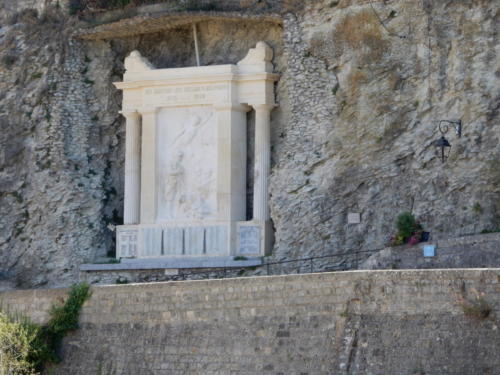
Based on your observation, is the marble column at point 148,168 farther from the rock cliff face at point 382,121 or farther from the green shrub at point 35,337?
the green shrub at point 35,337

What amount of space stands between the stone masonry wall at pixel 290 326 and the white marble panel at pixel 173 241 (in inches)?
252

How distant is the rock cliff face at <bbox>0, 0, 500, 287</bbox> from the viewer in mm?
31578

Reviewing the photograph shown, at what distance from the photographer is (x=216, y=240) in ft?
112

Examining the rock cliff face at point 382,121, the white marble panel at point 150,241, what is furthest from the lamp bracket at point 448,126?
the white marble panel at point 150,241

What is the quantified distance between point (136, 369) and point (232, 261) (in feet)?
24.4

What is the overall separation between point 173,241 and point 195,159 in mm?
1932

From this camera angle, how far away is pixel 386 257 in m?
29.6

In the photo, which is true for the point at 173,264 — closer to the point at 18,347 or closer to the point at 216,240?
the point at 216,240

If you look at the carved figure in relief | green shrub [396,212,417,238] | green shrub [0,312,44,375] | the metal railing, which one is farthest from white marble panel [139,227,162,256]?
green shrub [0,312,44,375]

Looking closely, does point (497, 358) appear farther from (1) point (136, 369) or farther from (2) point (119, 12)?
(2) point (119, 12)

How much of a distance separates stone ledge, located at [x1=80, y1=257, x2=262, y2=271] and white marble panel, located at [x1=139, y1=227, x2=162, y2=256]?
0.21m

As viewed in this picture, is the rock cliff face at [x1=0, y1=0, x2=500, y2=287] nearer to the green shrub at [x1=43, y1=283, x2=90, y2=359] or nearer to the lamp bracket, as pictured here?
the lamp bracket

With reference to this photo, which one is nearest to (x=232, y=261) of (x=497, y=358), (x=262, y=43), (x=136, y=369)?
(x=262, y=43)

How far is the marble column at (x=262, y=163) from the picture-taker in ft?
112
